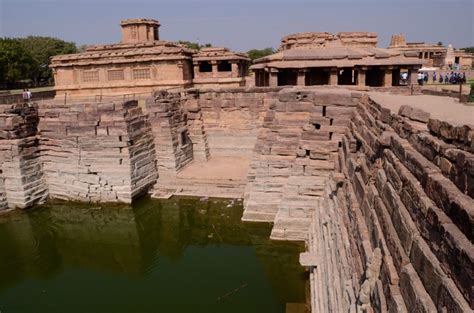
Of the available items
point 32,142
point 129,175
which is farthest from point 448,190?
point 32,142

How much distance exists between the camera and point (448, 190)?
286 centimetres

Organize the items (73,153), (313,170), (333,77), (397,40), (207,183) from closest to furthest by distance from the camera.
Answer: (313,170)
(73,153)
(207,183)
(333,77)
(397,40)

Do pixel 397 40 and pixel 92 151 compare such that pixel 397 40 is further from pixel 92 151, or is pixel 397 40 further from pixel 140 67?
pixel 92 151

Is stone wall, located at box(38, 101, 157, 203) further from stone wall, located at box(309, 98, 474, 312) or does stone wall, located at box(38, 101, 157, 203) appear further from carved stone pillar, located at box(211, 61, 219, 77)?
→ carved stone pillar, located at box(211, 61, 219, 77)

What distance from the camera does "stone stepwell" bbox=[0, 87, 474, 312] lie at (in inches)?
119

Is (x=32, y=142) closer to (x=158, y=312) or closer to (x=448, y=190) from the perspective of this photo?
(x=158, y=312)

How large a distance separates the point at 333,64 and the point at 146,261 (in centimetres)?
1264

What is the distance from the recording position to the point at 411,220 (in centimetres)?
352

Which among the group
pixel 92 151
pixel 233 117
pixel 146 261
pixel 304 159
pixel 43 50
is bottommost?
pixel 146 261

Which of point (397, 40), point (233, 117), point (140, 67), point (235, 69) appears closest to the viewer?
point (233, 117)

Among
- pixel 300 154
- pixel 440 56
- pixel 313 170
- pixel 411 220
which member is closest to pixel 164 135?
pixel 300 154

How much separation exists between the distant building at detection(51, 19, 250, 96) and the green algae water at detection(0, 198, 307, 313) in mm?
11417

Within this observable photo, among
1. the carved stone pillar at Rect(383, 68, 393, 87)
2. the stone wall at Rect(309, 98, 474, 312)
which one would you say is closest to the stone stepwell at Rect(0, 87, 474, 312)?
the stone wall at Rect(309, 98, 474, 312)

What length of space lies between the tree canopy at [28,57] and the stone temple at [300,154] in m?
14.0
